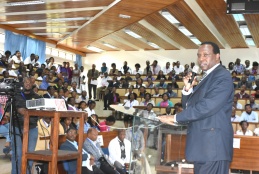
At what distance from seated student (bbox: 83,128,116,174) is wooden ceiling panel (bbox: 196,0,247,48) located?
6.71m

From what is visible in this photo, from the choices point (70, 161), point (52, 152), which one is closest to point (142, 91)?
point (70, 161)

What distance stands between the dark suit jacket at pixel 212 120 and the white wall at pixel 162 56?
16.6 meters

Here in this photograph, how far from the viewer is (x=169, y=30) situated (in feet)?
50.4

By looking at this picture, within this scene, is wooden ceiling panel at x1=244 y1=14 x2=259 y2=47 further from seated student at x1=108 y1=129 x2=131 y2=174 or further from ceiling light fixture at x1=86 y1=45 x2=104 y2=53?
ceiling light fixture at x1=86 y1=45 x2=104 y2=53

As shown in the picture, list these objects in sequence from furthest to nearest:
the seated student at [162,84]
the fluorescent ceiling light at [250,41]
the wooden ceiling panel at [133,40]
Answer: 1. the fluorescent ceiling light at [250,41]
2. the wooden ceiling panel at [133,40]
3. the seated student at [162,84]

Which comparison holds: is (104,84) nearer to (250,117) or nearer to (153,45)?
(153,45)

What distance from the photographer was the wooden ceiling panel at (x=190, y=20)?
11688 mm

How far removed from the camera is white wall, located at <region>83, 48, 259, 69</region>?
61.1 feet

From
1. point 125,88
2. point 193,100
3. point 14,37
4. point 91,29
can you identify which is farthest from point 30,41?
point 193,100

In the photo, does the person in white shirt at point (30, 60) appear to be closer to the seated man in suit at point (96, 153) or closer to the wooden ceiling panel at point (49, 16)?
the wooden ceiling panel at point (49, 16)

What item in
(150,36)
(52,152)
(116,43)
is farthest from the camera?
(116,43)

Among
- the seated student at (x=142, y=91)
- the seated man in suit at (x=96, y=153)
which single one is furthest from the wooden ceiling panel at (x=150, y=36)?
the seated man in suit at (x=96, y=153)

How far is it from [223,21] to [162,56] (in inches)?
277

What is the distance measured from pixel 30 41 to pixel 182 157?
1365 cm
